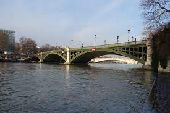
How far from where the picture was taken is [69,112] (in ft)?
85.1

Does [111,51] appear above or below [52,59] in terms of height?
above

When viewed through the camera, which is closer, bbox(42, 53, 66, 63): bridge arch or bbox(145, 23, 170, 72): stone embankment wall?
bbox(145, 23, 170, 72): stone embankment wall

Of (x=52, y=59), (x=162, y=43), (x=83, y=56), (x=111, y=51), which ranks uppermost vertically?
(x=111, y=51)

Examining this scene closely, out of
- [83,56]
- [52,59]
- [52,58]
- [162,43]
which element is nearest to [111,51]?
[83,56]

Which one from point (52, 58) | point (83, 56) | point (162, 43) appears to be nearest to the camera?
point (162, 43)

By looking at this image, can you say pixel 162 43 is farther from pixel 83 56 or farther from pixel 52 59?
pixel 52 59

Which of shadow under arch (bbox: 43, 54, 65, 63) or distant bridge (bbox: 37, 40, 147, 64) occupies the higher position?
distant bridge (bbox: 37, 40, 147, 64)

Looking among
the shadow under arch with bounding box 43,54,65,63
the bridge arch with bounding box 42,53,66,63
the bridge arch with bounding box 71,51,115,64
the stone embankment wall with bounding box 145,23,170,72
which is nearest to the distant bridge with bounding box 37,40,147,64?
the bridge arch with bounding box 71,51,115,64

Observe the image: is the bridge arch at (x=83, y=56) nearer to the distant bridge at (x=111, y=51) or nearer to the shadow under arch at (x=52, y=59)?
the distant bridge at (x=111, y=51)

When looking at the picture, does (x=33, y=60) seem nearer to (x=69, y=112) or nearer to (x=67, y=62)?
(x=67, y=62)

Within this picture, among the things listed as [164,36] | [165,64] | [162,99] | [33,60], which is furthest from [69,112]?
[33,60]

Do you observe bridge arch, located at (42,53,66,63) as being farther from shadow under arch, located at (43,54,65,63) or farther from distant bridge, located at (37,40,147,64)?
distant bridge, located at (37,40,147,64)

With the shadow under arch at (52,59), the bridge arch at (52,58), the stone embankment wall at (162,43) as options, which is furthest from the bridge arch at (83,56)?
the stone embankment wall at (162,43)

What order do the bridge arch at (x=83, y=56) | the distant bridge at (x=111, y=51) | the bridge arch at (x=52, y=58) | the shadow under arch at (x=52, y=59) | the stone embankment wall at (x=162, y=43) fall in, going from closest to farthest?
1. the stone embankment wall at (x=162, y=43)
2. the distant bridge at (x=111, y=51)
3. the bridge arch at (x=83, y=56)
4. the bridge arch at (x=52, y=58)
5. the shadow under arch at (x=52, y=59)
